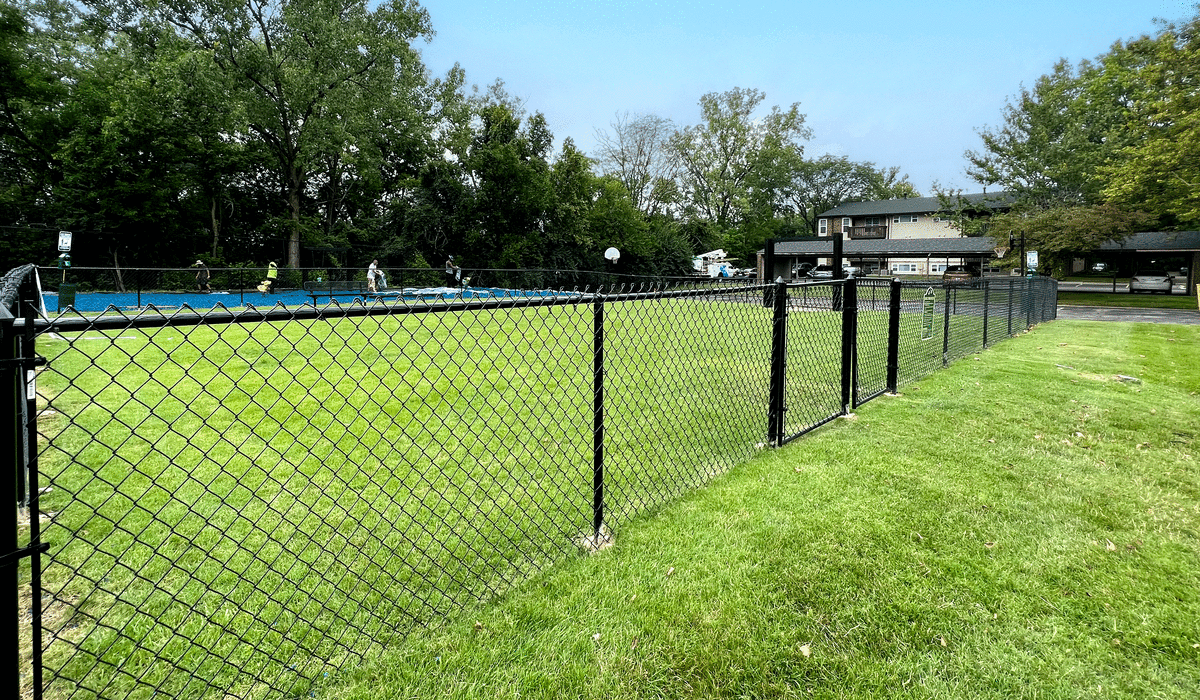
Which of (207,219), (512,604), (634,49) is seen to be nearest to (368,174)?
(207,219)

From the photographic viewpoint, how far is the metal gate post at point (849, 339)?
460cm

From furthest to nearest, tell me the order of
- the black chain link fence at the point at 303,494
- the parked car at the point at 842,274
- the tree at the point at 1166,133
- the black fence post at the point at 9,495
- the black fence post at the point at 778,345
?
1. the tree at the point at 1166,133
2. the parked car at the point at 842,274
3. the black fence post at the point at 778,345
4. the black chain link fence at the point at 303,494
5. the black fence post at the point at 9,495

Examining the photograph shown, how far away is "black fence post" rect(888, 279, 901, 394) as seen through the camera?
5.34 meters

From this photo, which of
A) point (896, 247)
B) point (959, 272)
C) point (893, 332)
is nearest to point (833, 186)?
point (896, 247)

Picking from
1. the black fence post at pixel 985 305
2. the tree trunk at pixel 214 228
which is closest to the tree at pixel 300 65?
the tree trunk at pixel 214 228

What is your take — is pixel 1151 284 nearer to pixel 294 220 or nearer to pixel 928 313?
pixel 928 313

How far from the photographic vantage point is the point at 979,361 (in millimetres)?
7613

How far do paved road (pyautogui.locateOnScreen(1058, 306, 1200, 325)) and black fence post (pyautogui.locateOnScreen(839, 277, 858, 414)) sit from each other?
1514 centimetres

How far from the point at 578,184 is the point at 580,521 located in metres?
27.0

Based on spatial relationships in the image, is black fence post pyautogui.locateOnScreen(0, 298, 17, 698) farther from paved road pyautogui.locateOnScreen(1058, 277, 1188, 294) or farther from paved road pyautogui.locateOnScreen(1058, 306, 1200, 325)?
paved road pyautogui.locateOnScreen(1058, 277, 1188, 294)

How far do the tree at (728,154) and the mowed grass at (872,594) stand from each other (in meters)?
44.8

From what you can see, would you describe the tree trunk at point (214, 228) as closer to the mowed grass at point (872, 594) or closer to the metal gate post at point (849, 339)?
the metal gate post at point (849, 339)

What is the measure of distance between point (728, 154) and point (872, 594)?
51.0 metres

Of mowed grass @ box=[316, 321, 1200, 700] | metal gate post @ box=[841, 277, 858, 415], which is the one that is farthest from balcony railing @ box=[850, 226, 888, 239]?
mowed grass @ box=[316, 321, 1200, 700]
